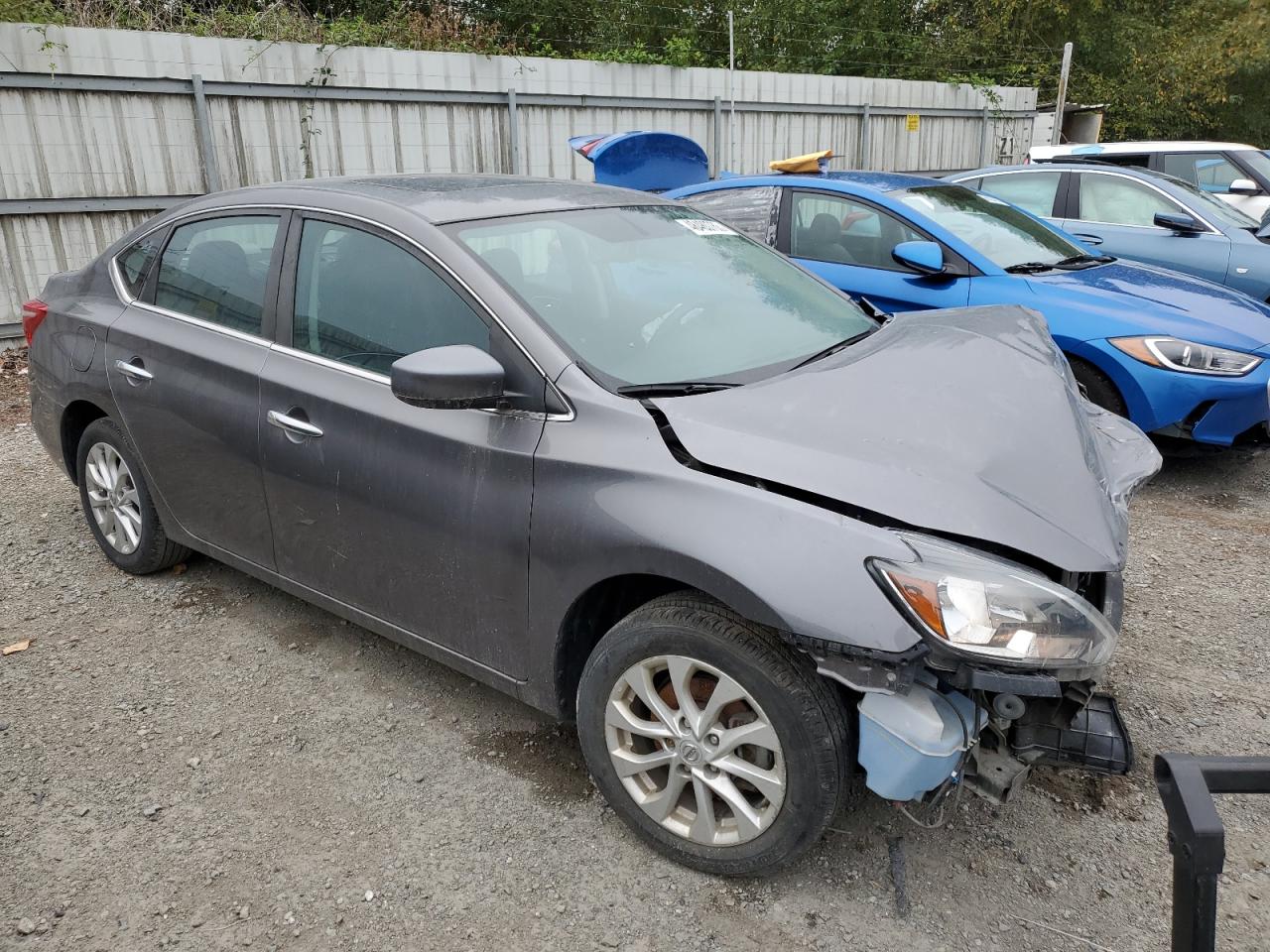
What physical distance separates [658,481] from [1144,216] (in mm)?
6803

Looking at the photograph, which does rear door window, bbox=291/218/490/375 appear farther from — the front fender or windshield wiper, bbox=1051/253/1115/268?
windshield wiper, bbox=1051/253/1115/268

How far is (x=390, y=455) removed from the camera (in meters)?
2.87

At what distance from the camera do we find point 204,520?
3617 mm

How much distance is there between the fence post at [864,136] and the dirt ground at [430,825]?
37.5 ft

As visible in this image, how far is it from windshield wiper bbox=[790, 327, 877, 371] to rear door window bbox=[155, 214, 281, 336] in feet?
5.97

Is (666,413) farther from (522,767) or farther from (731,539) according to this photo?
(522,767)

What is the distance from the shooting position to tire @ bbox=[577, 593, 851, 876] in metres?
2.22

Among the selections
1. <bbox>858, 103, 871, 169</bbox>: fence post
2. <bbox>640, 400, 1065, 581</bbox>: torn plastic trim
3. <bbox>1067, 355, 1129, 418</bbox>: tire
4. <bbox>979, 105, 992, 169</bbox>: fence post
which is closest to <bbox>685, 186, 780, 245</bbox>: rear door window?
<bbox>1067, 355, 1129, 418</bbox>: tire

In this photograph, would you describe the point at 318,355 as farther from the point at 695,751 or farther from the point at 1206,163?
the point at 1206,163

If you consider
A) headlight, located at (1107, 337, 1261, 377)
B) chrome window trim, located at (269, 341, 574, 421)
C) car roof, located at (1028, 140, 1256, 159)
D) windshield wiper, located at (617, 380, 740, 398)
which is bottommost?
headlight, located at (1107, 337, 1261, 377)

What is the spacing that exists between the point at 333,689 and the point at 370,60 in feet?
24.6

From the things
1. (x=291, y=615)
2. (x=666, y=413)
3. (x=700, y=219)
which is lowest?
(x=291, y=615)

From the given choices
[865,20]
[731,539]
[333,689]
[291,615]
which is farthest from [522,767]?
[865,20]

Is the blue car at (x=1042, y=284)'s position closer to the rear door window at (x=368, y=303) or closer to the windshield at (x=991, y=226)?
the windshield at (x=991, y=226)
